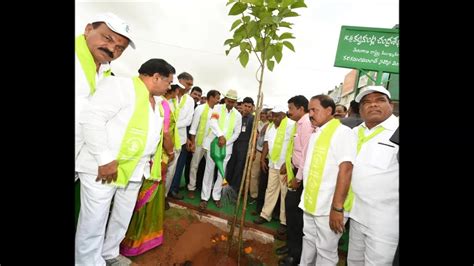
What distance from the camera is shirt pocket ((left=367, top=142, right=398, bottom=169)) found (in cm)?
211

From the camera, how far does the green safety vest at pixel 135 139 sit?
7.41 feet

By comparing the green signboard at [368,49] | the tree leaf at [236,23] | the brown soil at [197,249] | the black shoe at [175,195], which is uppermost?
the green signboard at [368,49]

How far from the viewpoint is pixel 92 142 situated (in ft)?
6.80

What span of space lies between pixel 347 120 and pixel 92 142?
334 centimetres

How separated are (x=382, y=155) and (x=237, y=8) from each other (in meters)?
1.74

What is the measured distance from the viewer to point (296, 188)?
3270 mm

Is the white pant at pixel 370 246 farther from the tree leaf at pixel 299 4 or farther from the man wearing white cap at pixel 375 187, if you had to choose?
the tree leaf at pixel 299 4

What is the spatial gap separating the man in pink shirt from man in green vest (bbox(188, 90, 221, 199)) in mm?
1908

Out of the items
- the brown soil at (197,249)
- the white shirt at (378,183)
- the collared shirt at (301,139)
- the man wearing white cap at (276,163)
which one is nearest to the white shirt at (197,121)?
the man wearing white cap at (276,163)

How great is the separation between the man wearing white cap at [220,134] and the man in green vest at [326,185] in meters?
2.31

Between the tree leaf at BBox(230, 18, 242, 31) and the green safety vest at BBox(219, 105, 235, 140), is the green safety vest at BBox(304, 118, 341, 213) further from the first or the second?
the green safety vest at BBox(219, 105, 235, 140)

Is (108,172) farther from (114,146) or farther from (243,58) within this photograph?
(243,58)

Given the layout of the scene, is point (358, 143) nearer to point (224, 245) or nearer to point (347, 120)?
point (347, 120)
